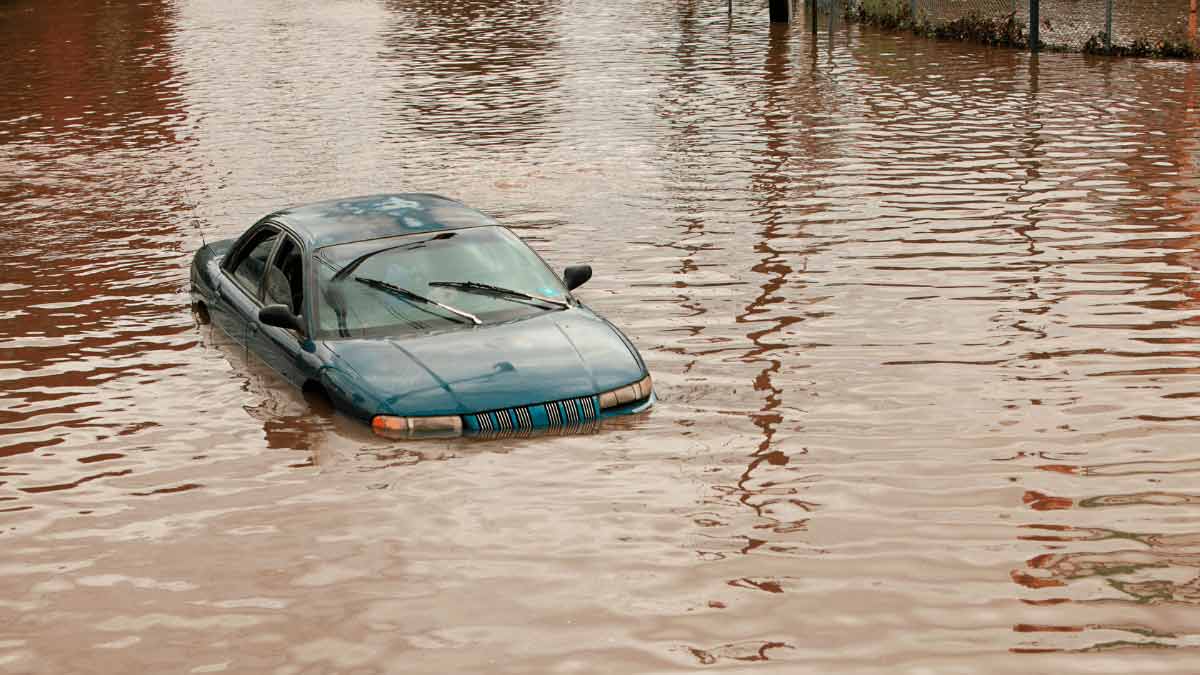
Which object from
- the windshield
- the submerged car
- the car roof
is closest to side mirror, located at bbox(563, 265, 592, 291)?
the submerged car

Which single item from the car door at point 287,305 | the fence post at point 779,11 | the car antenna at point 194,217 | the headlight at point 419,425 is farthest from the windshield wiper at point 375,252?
the fence post at point 779,11

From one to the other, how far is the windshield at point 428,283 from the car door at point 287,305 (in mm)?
177

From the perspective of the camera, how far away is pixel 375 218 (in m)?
11.1

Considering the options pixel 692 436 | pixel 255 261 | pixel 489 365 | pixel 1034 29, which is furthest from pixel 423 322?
pixel 1034 29

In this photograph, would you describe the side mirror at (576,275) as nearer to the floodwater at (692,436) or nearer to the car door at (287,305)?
the floodwater at (692,436)

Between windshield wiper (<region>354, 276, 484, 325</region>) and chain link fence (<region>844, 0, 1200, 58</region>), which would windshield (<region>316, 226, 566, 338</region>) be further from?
chain link fence (<region>844, 0, 1200, 58</region>)

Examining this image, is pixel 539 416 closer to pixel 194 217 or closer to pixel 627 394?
pixel 627 394

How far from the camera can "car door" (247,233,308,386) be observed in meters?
10.2

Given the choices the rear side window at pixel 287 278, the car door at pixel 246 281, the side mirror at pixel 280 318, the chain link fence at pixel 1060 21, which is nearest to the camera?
the side mirror at pixel 280 318

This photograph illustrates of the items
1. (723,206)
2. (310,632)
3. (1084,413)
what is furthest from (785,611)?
(723,206)

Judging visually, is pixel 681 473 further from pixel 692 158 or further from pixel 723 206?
pixel 692 158

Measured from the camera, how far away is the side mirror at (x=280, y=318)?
A: 1012cm

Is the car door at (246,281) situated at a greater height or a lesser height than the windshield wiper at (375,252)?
lesser

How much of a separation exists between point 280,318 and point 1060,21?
98.6 ft
